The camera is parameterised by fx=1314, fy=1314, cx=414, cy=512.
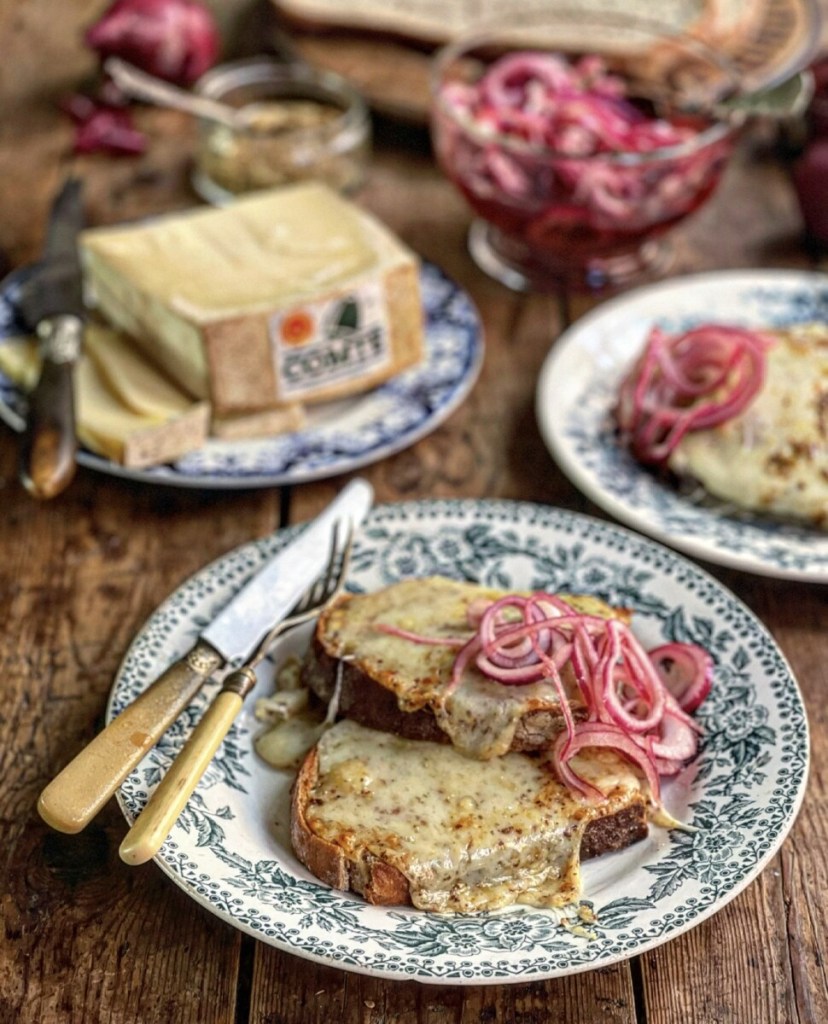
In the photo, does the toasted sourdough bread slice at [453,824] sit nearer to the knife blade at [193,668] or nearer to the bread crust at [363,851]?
the bread crust at [363,851]

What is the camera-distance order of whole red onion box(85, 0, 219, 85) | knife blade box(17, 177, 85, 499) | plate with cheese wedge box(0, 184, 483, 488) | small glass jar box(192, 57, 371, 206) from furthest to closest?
whole red onion box(85, 0, 219, 85), small glass jar box(192, 57, 371, 206), plate with cheese wedge box(0, 184, 483, 488), knife blade box(17, 177, 85, 499)

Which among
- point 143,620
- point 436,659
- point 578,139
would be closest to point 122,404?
point 143,620

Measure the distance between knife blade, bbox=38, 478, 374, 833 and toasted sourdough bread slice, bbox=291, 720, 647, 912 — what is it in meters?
0.20

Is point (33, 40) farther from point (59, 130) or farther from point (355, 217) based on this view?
point (355, 217)

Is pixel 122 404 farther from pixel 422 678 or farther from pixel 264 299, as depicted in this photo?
pixel 422 678

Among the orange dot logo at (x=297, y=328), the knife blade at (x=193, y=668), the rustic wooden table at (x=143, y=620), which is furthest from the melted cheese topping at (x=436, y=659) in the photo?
the orange dot logo at (x=297, y=328)

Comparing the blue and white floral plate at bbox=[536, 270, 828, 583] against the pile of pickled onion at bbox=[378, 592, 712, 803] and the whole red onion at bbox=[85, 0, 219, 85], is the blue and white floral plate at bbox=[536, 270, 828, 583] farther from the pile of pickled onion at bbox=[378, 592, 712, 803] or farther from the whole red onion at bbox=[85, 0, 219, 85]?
the whole red onion at bbox=[85, 0, 219, 85]

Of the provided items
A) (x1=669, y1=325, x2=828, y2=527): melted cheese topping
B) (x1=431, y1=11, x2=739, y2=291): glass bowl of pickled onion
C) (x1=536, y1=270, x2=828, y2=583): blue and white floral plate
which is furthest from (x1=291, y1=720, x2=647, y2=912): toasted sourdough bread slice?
(x1=431, y1=11, x2=739, y2=291): glass bowl of pickled onion

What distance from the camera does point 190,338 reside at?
7.87 feet

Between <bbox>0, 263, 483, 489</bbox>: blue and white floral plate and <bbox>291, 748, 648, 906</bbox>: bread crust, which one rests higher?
<bbox>291, 748, 648, 906</bbox>: bread crust

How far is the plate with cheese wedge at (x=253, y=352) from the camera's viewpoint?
235 centimetres

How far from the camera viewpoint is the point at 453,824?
154 centimetres

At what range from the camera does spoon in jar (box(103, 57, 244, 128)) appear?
3168 millimetres

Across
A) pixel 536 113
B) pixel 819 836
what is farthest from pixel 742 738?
pixel 536 113
